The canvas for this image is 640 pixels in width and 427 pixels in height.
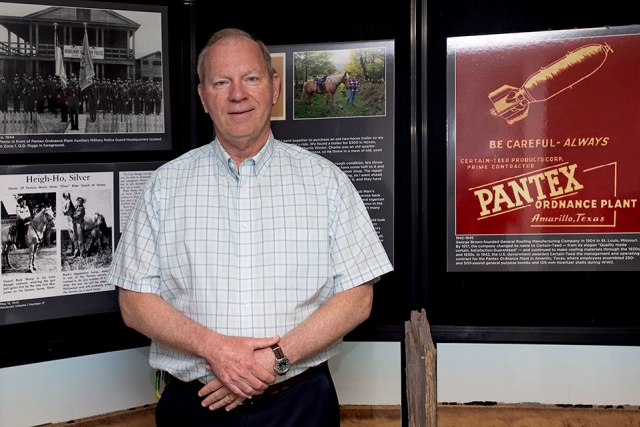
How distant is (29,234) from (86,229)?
21 cm

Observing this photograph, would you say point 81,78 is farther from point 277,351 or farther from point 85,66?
point 277,351

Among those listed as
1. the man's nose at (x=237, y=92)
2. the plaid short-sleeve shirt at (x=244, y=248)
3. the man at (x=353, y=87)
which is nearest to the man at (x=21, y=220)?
the plaid short-sleeve shirt at (x=244, y=248)

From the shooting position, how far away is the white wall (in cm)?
262

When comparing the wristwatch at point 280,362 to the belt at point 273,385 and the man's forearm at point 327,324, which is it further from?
the belt at point 273,385

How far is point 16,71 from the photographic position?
2.53 m

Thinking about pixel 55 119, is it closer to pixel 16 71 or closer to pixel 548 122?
pixel 16 71

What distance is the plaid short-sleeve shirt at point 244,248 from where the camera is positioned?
214 centimetres

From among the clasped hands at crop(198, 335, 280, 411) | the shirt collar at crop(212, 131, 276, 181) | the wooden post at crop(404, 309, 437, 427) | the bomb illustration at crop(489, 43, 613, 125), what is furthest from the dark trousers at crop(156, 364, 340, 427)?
the bomb illustration at crop(489, 43, 613, 125)

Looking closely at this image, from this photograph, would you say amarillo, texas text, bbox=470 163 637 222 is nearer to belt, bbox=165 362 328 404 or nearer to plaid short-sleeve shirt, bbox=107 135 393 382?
plaid short-sleeve shirt, bbox=107 135 393 382

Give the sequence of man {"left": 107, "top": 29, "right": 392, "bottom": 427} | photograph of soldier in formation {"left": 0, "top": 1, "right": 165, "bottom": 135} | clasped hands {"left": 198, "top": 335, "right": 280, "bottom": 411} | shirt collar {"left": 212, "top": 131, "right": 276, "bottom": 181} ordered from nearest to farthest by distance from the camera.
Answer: clasped hands {"left": 198, "top": 335, "right": 280, "bottom": 411}
man {"left": 107, "top": 29, "right": 392, "bottom": 427}
shirt collar {"left": 212, "top": 131, "right": 276, "bottom": 181}
photograph of soldier in formation {"left": 0, "top": 1, "right": 165, "bottom": 135}

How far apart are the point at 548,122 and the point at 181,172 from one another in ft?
4.63

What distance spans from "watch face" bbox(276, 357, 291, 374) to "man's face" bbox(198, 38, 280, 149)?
0.71m

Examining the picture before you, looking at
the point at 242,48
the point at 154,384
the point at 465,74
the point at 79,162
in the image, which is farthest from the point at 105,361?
the point at 465,74

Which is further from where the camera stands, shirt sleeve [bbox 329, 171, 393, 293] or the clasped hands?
shirt sleeve [bbox 329, 171, 393, 293]
